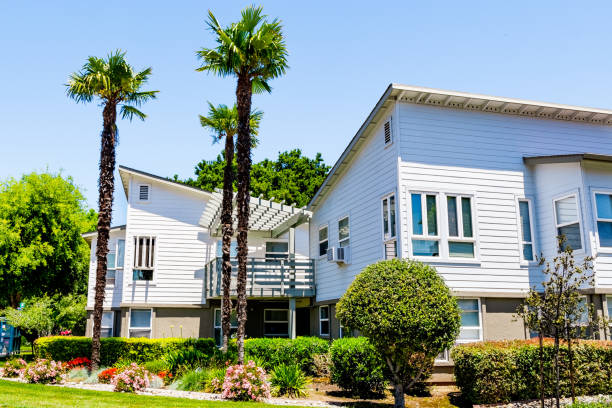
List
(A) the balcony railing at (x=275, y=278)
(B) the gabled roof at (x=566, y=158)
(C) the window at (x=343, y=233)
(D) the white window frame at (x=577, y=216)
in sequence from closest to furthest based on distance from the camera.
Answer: (B) the gabled roof at (x=566, y=158) → (D) the white window frame at (x=577, y=216) → (C) the window at (x=343, y=233) → (A) the balcony railing at (x=275, y=278)

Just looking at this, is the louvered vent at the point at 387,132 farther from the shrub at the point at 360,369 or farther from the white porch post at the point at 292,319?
the white porch post at the point at 292,319

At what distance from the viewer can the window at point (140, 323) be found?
78.0 feet

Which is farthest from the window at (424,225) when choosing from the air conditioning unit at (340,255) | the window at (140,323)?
the window at (140,323)

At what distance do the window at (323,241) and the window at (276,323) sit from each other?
202 inches

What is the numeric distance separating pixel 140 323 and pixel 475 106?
1658 cm

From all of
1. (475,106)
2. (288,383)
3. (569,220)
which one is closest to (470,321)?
(569,220)

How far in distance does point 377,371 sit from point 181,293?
13.2m

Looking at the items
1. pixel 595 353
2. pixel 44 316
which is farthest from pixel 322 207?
pixel 44 316

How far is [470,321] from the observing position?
51.2 feet

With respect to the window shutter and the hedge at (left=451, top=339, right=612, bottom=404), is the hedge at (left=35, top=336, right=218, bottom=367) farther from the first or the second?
the hedge at (left=451, top=339, right=612, bottom=404)

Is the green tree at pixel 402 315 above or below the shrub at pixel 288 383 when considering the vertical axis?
above

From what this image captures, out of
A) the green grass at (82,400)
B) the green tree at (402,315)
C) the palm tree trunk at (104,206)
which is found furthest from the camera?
the palm tree trunk at (104,206)

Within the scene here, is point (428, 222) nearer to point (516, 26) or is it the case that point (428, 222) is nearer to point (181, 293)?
point (516, 26)

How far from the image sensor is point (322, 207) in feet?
74.0
